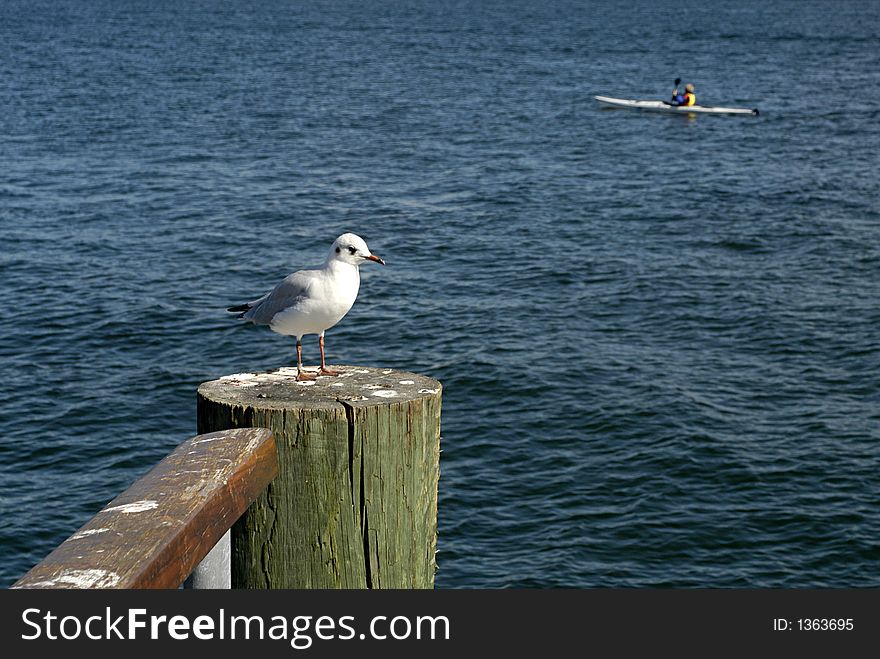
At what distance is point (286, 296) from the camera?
28.2 ft

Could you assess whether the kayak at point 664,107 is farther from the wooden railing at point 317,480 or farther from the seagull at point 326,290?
the wooden railing at point 317,480

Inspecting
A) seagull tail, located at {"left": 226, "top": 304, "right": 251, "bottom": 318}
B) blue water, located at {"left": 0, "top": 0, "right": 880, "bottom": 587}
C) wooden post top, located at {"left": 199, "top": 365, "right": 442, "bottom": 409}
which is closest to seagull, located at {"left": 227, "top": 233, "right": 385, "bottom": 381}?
seagull tail, located at {"left": 226, "top": 304, "right": 251, "bottom": 318}

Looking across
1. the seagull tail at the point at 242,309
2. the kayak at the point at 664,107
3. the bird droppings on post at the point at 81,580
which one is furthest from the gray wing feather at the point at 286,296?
the kayak at the point at 664,107

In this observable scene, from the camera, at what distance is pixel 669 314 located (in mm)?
43844

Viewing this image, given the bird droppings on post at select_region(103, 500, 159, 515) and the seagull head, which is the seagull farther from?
the bird droppings on post at select_region(103, 500, 159, 515)

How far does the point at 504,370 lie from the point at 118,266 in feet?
60.4

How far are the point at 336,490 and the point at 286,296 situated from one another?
3.85 meters

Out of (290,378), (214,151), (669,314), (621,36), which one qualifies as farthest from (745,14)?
(290,378)

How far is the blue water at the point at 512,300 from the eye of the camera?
30.2m

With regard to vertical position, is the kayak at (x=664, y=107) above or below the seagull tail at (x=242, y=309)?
above

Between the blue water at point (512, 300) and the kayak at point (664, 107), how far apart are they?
0.82 meters

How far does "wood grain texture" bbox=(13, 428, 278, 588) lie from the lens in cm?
352

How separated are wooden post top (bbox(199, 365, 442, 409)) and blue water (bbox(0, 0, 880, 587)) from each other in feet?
73.4

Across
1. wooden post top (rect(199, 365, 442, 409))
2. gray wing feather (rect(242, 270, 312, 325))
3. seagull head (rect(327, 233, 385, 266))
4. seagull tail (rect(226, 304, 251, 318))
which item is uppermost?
seagull head (rect(327, 233, 385, 266))
